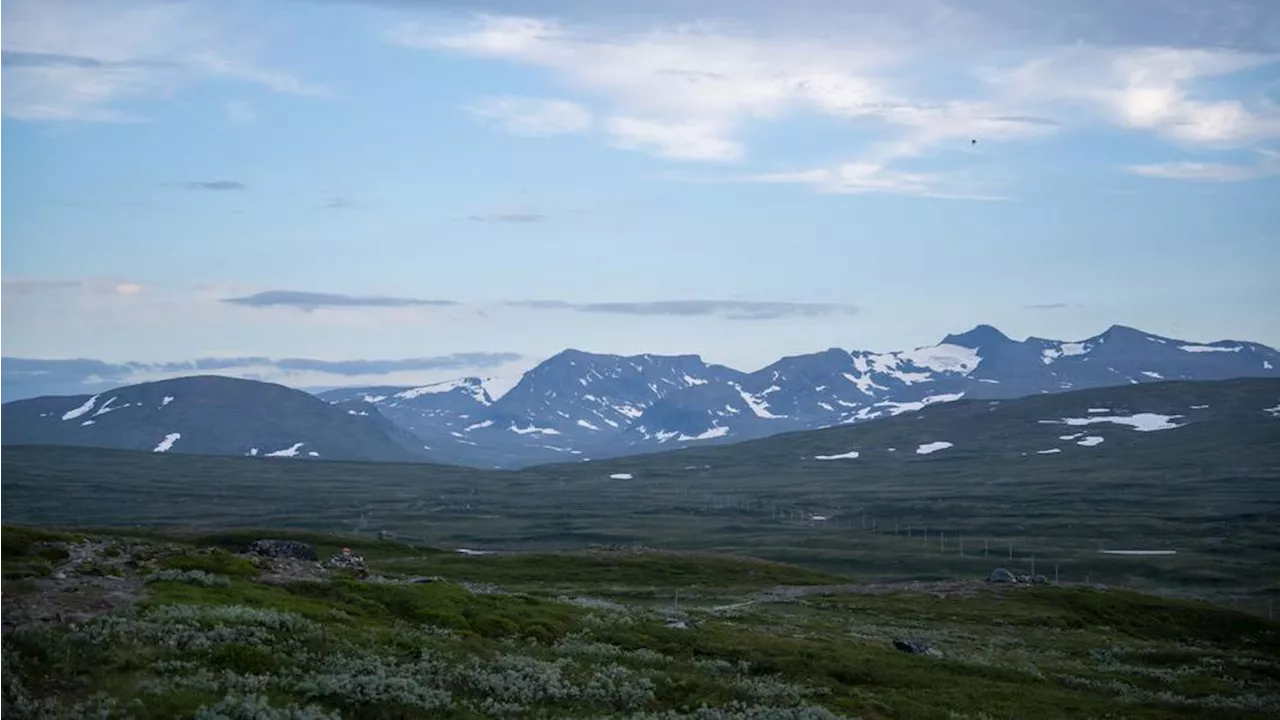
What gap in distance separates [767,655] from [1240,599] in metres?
115

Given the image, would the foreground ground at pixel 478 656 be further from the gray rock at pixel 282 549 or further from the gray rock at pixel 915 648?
the gray rock at pixel 282 549

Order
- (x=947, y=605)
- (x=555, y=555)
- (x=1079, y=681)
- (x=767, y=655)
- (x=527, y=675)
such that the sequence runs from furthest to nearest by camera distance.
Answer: (x=555, y=555) < (x=947, y=605) < (x=1079, y=681) < (x=767, y=655) < (x=527, y=675)

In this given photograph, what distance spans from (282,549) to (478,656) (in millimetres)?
35433

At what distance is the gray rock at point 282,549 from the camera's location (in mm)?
64688

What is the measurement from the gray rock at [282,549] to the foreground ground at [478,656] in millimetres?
10784

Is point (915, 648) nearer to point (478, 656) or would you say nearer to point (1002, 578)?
point (478, 656)

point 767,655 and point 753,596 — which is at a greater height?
point 767,655

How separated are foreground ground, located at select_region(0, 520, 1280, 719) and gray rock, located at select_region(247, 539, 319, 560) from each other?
10784 mm

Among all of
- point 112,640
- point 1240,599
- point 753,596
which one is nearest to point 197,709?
point 112,640

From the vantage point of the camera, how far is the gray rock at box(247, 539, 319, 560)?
64688 mm

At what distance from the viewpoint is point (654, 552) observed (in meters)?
126

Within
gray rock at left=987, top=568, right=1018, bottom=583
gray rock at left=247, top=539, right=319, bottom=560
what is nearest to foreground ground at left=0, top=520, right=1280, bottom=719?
gray rock at left=247, top=539, right=319, bottom=560

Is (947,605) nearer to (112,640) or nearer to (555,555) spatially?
(555,555)

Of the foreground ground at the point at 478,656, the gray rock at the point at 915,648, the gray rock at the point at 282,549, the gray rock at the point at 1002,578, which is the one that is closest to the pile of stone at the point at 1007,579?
the gray rock at the point at 1002,578
